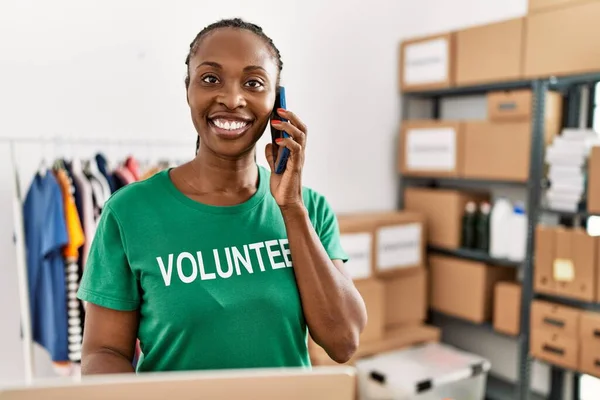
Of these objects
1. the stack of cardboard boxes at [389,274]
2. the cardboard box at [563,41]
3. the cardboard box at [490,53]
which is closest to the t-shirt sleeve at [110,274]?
the stack of cardboard boxes at [389,274]

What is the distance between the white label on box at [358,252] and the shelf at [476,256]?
1.78 feet

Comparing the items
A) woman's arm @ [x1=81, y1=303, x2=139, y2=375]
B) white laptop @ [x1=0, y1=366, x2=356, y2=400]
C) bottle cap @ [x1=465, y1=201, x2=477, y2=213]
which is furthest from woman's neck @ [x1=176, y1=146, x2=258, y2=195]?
bottle cap @ [x1=465, y1=201, x2=477, y2=213]

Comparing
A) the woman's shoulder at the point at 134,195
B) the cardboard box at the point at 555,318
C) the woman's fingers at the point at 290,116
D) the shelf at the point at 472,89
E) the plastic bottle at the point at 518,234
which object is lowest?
the cardboard box at the point at 555,318

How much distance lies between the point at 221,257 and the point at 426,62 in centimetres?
253

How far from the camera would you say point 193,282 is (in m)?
0.83

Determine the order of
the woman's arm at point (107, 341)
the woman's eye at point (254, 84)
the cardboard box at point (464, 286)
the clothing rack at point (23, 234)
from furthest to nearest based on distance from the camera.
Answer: the cardboard box at point (464, 286)
the clothing rack at point (23, 234)
the woman's eye at point (254, 84)
the woman's arm at point (107, 341)

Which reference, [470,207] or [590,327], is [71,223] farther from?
[590,327]

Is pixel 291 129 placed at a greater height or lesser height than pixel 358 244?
greater

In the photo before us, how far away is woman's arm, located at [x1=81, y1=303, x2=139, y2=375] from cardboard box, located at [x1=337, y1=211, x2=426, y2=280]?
6.41 feet

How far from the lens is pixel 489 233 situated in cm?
286

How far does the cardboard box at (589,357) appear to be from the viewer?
2.28 meters

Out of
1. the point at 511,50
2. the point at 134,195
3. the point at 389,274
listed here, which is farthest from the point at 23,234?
the point at 511,50

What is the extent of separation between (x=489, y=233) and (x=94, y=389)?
8.83 feet

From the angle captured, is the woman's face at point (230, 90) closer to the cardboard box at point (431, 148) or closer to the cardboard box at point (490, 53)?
the cardboard box at point (490, 53)
